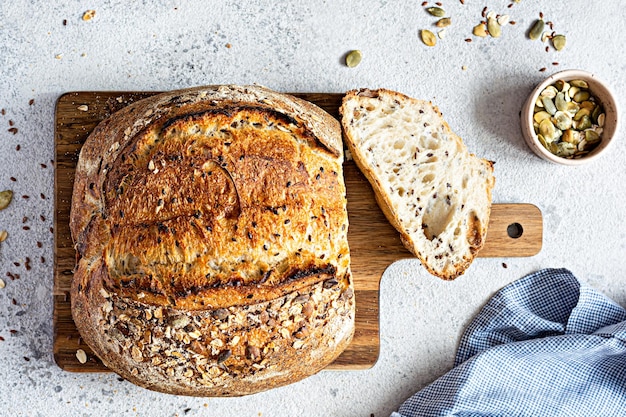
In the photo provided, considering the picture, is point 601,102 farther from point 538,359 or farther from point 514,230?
point 538,359

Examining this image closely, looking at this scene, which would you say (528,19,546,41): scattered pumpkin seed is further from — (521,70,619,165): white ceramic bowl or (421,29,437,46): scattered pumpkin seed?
(421,29,437,46): scattered pumpkin seed

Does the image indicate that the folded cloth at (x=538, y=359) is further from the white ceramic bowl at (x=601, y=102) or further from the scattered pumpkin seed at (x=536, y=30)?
the scattered pumpkin seed at (x=536, y=30)

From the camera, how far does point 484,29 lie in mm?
2498

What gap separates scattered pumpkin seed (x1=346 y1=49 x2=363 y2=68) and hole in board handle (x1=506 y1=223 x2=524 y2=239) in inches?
35.1

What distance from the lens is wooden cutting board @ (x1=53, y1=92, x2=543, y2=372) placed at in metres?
2.27

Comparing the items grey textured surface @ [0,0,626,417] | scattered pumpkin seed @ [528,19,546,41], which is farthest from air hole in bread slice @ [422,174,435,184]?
scattered pumpkin seed @ [528,19,546,41]

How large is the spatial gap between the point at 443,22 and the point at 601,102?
70cm

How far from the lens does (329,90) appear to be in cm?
244

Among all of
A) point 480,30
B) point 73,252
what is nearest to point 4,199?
point 73,252

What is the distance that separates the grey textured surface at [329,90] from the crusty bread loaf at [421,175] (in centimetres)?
21

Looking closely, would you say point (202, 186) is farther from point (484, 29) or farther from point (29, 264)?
point (484, 29)

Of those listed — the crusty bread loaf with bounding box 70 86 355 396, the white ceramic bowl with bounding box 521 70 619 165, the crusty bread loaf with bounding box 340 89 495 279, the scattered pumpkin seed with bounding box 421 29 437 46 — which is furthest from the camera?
the scattered pumpkin seed with bounding box 421 29 437 46

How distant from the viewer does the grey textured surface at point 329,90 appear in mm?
2400

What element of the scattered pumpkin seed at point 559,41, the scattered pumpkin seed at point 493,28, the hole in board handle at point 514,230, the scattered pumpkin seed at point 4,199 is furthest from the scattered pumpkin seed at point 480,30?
the scattered pumpkin seed at point 4,199
